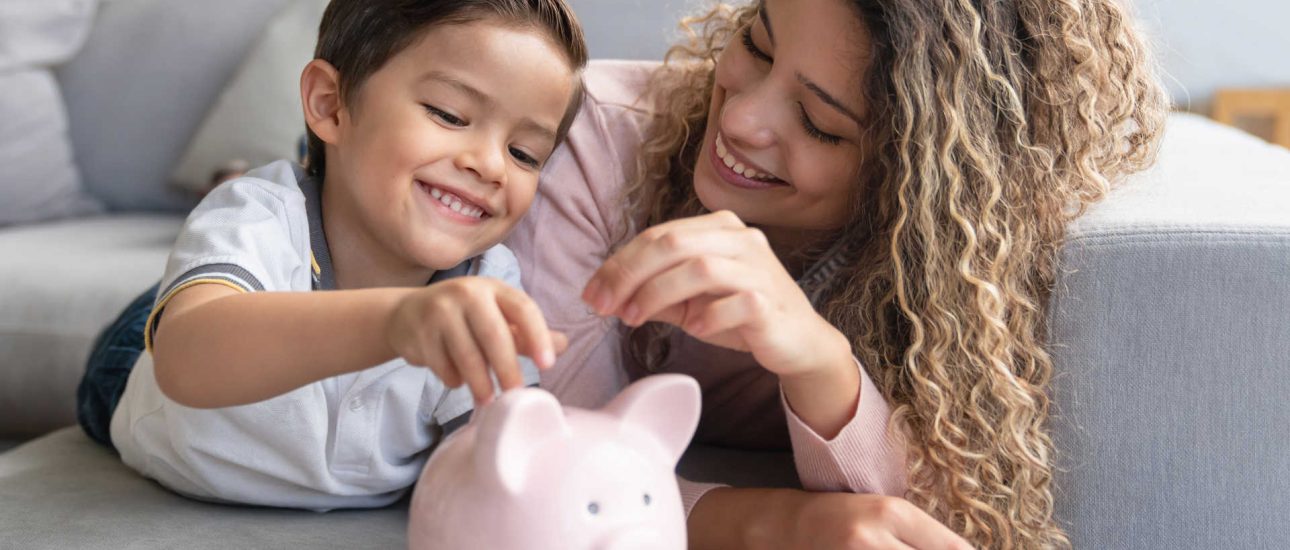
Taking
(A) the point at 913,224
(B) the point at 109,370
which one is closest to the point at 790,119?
(A) the point at 913,224

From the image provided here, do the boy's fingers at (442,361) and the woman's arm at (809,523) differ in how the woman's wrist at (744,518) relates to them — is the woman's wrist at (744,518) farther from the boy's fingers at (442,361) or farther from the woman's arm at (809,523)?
the boy's fingers at (442,361)

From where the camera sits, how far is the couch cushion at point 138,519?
0.98 m

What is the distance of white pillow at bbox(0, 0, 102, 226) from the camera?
86.7 inches

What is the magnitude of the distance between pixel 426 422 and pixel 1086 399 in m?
0.61

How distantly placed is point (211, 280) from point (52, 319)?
1.09m

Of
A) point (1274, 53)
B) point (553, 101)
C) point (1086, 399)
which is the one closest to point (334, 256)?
point (553, 101)

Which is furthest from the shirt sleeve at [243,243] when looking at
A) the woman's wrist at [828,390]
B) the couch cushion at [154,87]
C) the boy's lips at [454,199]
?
the couch cushion at [154,87]

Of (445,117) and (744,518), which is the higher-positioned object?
(445,117)

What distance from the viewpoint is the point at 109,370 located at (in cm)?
134

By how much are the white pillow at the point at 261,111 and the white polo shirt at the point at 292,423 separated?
40.1 inches

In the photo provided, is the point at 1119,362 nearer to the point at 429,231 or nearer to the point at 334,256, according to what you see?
the point at 429,231

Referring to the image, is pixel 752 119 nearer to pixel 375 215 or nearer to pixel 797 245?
pixel 797 245

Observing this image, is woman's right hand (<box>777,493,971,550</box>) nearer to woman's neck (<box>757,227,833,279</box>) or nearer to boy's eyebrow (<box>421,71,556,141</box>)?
woman's neck (<box>757,227,833,279</box>)

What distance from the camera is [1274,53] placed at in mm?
2080
